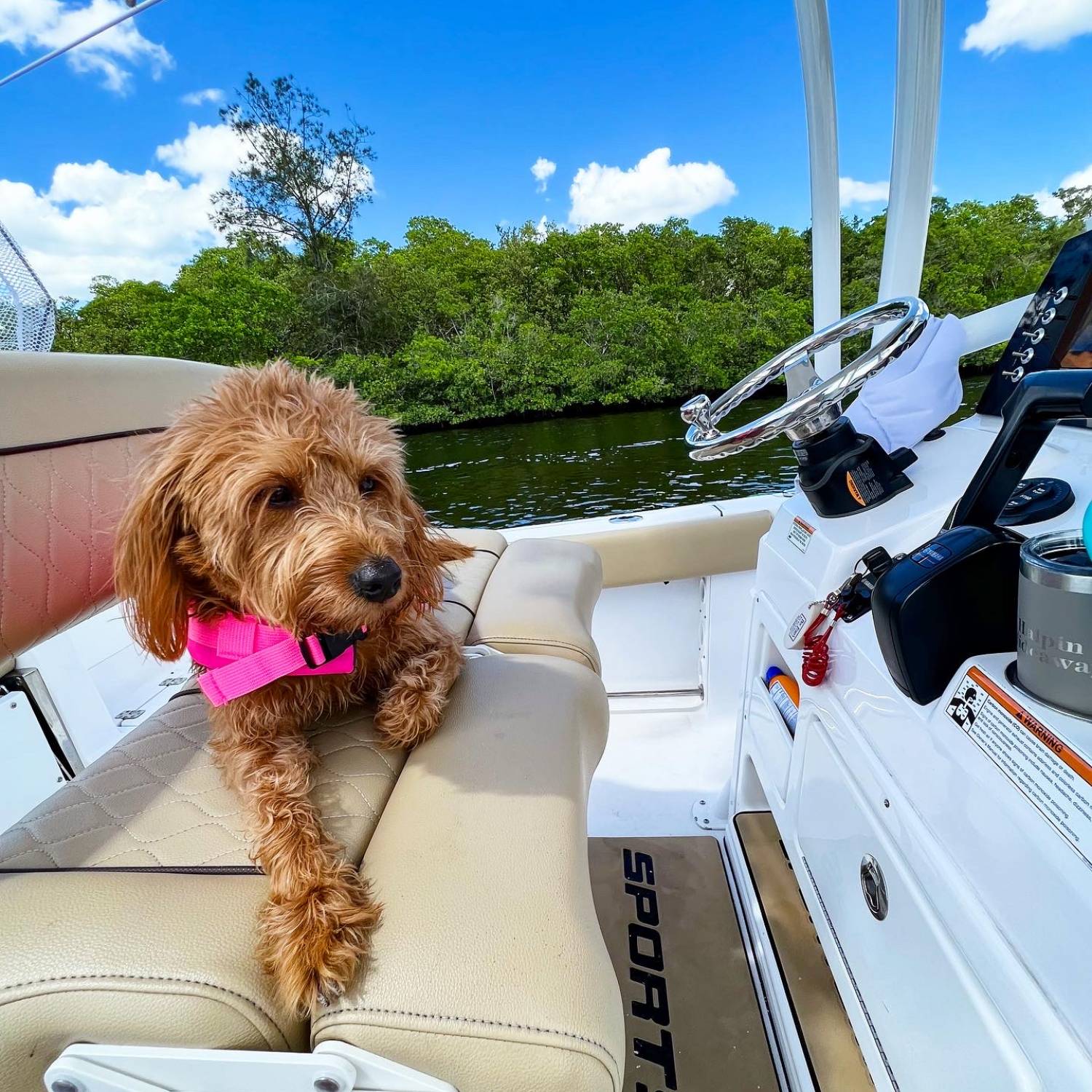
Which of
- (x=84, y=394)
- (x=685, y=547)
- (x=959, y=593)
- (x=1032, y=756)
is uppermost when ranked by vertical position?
(x=84, y=394)

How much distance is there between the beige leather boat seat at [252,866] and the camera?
697 mm

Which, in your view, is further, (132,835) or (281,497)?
(281,497)

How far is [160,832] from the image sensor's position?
97cm

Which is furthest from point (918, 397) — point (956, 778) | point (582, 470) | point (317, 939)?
point (582, 470)

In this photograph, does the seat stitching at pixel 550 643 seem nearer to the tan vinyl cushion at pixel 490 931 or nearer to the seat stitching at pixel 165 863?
the tan vinyl cushion at pixel 490 931

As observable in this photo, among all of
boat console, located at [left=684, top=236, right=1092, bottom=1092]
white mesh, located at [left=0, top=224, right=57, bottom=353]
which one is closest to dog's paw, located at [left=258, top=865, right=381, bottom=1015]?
boat console, located at [left=684, top=236, right=1092, bottom=1092]

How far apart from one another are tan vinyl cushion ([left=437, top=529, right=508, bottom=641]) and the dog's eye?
0.56 m

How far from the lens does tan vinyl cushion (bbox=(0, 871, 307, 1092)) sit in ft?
2.29

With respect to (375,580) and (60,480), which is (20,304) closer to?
(60,480)

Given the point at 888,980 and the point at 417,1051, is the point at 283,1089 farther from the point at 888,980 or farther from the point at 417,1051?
the point at 888,980

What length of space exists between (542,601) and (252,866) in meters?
0.98

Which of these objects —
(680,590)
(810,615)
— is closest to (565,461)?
(680,590)

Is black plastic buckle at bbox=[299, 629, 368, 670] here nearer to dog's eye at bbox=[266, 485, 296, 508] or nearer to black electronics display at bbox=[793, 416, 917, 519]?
dog's eye at bbox=[266, 485, 296, 508]

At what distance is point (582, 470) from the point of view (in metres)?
11.8
